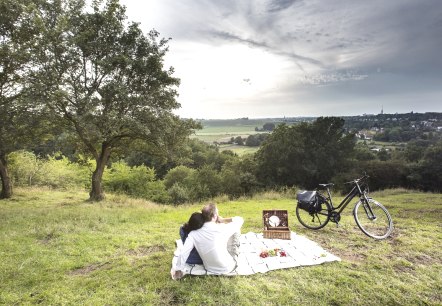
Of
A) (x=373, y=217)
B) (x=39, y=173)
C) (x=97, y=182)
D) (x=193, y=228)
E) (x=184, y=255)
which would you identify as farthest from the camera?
(x=39, y=173)

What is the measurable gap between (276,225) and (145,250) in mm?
3843

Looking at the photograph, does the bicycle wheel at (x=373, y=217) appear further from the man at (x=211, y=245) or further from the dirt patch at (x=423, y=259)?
the man at (x=211, y=245)

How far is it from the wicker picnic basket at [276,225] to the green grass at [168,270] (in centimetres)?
101

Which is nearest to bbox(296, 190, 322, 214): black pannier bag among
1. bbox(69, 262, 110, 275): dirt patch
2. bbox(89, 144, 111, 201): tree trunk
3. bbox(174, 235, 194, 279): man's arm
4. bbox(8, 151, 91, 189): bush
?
bbox(174, 235, 194, 279): man's arm

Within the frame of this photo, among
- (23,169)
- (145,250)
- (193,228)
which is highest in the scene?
(193,228)

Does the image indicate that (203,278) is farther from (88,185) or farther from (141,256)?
(88,185)

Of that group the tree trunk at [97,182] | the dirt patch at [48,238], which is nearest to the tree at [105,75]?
the tree trunk at [97,182]

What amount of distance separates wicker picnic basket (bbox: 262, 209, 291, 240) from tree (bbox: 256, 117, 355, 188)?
30525 mm

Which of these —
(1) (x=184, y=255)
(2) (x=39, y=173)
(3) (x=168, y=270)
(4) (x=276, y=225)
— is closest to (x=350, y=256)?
(4) (x=276, y=225)

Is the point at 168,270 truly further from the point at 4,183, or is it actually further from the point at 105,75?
the point at 4,183

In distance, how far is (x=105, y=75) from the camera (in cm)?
1474

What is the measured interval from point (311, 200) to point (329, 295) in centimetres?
394

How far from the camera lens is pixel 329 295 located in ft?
16.4

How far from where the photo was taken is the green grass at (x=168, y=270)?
5020 millimetres
